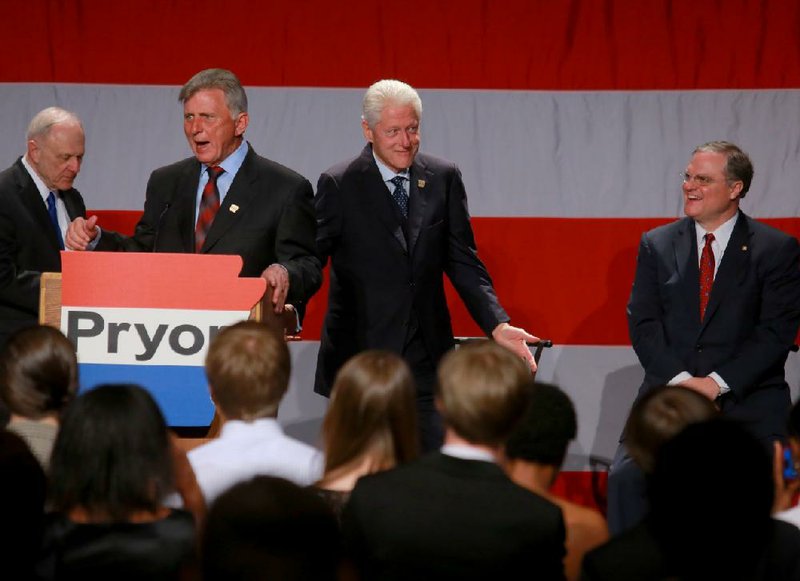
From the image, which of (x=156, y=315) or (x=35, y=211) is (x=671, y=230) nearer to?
(x=156, y=315)

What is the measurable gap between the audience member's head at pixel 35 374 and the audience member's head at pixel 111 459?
20.2 inches

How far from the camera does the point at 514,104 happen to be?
498 cm

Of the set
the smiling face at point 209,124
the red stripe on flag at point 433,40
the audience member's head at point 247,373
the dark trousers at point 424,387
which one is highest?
the red stripe on flag at point 433,40

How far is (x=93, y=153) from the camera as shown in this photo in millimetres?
4992

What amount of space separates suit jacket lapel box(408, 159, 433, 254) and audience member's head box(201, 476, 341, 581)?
7.91ft

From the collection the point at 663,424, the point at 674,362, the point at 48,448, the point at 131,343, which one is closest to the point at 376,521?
the point at 663,424

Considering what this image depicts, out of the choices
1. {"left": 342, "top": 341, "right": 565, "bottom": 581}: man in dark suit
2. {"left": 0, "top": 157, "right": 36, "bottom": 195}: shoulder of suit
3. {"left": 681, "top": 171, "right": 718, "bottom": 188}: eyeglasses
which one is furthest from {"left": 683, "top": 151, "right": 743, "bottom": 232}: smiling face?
{"left": 342, "top": 341, "right": 565, "bottom": 581}: man in dark suit

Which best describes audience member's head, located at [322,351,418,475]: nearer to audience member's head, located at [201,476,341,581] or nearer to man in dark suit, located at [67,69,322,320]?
audience member's head, located at [201,476,341,581]

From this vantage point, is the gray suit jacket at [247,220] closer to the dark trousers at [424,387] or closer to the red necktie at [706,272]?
the dark trousers at [424,387]

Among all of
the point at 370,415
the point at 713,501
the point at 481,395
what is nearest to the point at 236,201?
the point at 370,415

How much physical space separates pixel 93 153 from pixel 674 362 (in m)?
2.40

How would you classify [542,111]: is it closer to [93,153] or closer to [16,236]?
[93,153]

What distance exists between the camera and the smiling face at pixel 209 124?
3.66m

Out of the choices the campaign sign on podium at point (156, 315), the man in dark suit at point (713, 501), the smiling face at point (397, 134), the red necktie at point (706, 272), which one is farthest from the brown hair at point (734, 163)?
Answer: the man in dark suit at point (713, 501)
